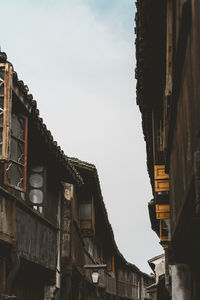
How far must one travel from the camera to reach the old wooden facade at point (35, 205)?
11312mm

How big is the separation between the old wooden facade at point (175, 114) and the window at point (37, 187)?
2.75 meters

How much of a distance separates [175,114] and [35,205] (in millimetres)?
8357

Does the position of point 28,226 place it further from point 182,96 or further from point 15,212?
point 182,96

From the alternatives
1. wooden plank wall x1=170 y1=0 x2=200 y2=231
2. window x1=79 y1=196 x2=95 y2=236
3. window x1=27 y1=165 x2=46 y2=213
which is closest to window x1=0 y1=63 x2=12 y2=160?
wooden plank wall x1=170 y1=0 x2=200 y2=231

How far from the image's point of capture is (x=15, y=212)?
484 inches

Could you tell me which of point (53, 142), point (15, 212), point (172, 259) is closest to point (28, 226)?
point (15, 212)

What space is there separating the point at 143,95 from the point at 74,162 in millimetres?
9057

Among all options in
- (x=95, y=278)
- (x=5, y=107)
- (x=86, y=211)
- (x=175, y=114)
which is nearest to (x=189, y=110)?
(x=175, y=114)

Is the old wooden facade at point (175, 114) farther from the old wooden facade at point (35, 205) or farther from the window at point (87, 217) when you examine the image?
the window at point (87, 217)

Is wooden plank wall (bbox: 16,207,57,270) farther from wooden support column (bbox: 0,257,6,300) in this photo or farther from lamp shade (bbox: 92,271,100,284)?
lamp shade (bbox: 92,271,100,284)

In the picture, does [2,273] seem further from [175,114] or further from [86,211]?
[86,211]

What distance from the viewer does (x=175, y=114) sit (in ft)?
22.5

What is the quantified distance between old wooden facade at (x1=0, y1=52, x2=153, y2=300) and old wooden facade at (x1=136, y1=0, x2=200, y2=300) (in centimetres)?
238

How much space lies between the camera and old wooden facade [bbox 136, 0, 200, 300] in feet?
16.3
